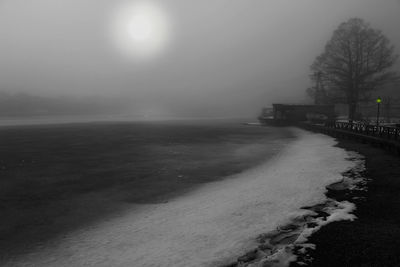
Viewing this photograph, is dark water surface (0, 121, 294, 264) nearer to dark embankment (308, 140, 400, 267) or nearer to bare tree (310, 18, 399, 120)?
dark embankment (308, 140, 400, 267)

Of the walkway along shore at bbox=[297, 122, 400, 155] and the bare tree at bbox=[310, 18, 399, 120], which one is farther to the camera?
the bare tree at bbox=[310, 18, 399, 120]

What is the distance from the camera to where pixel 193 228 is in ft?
28.0

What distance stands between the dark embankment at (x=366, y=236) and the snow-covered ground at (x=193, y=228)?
150 centimetres

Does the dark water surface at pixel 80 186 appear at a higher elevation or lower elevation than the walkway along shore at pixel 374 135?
lower

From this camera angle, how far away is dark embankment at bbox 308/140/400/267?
244 inches

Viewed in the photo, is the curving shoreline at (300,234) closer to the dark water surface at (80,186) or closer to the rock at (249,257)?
the rock at (249,257)

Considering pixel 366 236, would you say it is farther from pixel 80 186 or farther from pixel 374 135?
pixel 374 135

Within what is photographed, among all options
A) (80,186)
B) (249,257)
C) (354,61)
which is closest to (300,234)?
(249,257)

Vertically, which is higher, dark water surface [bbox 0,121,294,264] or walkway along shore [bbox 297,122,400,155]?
walkway along shore [bbox 297,122,400,155]

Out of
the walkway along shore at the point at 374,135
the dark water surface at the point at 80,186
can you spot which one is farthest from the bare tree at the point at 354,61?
the dark water surface at the point at 80,186

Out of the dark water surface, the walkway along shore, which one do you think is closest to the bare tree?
the walkway along shore

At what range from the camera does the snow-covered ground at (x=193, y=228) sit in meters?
6.88

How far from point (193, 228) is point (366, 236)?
14.3 ft

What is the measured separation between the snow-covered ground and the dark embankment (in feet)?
4.93
